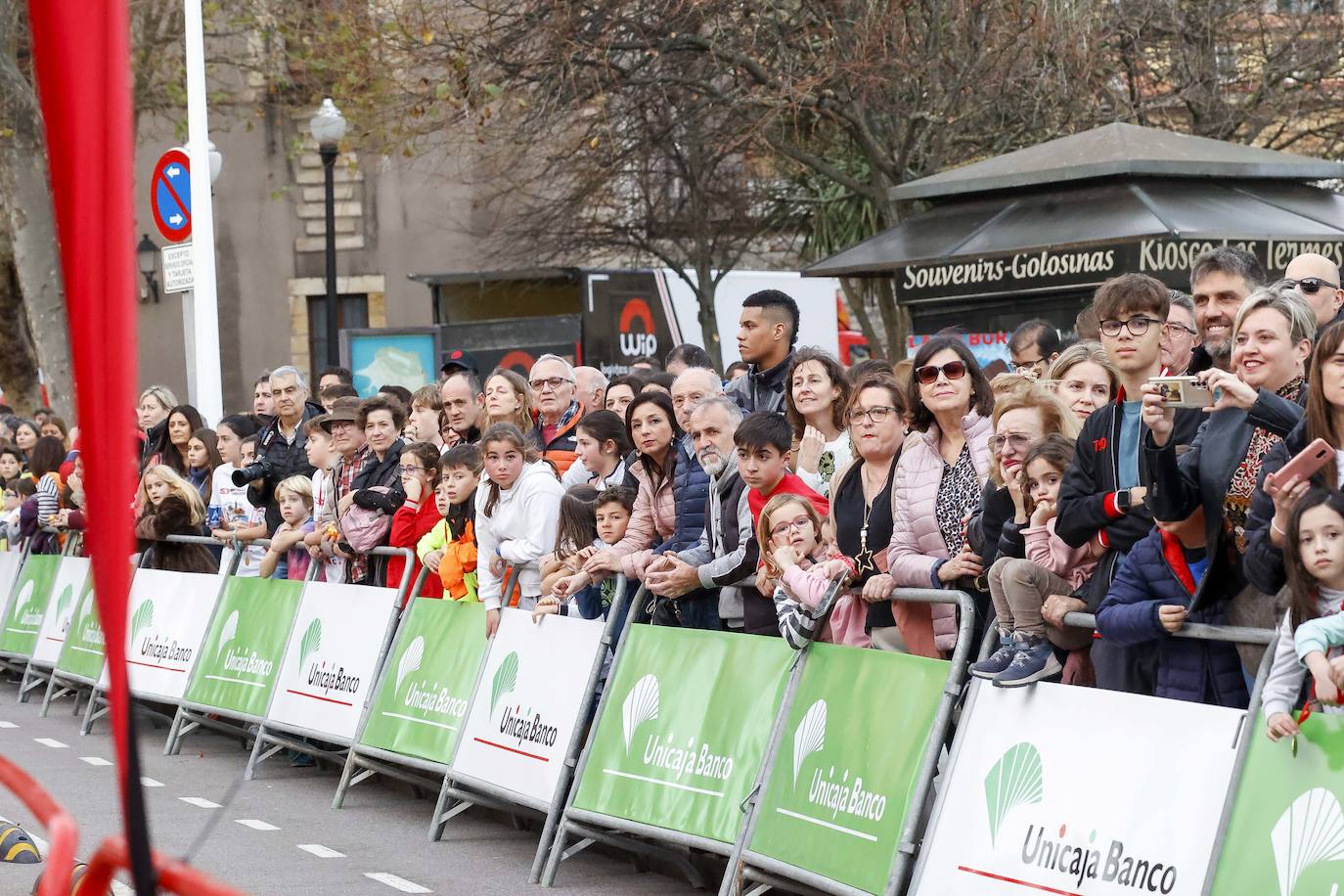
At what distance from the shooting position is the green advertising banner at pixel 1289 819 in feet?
14.5

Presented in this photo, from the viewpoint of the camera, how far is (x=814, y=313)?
90.7ft

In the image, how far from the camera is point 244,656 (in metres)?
11.4

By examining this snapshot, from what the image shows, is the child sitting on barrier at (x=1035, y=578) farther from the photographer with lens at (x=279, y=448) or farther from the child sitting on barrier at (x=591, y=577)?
the photographer with lens at (x=279, y=448)

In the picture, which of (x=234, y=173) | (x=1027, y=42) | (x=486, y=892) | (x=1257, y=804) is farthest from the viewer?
(x=234, y=173)

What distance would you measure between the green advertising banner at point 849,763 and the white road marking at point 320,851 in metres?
2.52

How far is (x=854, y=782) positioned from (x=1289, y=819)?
6.38 ft

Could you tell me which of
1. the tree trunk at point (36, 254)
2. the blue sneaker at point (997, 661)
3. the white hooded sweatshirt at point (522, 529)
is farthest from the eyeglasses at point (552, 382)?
the tree trunk at point (36, 254)

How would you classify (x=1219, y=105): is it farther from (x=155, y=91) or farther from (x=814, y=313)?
(x=155, y=91)

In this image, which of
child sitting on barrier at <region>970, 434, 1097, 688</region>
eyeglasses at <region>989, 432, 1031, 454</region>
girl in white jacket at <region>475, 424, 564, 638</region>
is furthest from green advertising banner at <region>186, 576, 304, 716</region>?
child sitting on barrier at <region>970, 434, 1097, 688</region>

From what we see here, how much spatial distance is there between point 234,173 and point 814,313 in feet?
48.6

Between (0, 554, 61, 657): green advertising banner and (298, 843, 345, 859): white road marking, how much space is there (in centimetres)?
711

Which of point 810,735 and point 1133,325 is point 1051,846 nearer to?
point 810,735

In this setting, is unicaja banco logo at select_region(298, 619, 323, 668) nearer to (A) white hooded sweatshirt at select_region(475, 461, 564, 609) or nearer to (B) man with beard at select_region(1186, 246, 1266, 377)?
(A) white hooded sweatshirt at select_region(475, 461, 564, 609)

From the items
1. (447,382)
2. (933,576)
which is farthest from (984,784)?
(447,382)
